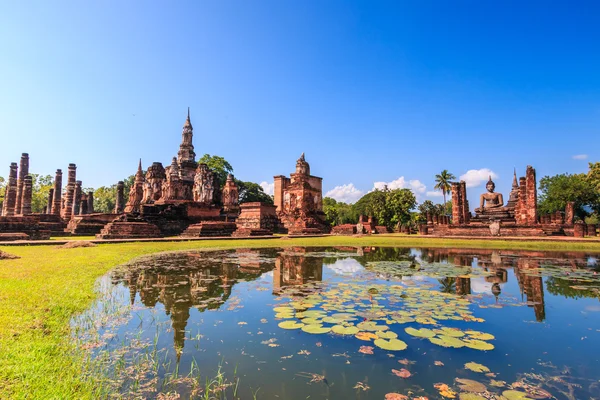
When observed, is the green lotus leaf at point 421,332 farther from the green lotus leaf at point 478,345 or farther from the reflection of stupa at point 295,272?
the reflection of stupa at point 295,272

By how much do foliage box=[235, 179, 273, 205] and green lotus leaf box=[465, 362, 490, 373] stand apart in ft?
181

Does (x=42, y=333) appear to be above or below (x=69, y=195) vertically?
below

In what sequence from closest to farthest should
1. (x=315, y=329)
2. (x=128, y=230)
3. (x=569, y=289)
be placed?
1. (x=315, y=329)
2. (x=569, y=289)
3. (x=128, y=230)

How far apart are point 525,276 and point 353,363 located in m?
6.30

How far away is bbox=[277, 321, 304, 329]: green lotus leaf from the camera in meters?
3.96

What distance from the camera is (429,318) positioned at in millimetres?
4211

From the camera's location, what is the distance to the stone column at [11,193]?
2798 cm

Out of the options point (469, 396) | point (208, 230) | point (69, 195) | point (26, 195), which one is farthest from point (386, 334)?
point (26, 195)

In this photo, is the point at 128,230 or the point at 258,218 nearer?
the point at 128,230

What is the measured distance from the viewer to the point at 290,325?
13.2 feet

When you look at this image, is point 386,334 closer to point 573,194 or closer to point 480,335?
point 480,335

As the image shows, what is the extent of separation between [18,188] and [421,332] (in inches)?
1463

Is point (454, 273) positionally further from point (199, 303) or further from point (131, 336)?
point (131, 336)

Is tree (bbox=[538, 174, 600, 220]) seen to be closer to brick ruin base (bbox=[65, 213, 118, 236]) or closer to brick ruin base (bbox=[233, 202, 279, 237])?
brick ruin base (bbox=[233, 202, 279, 237])
